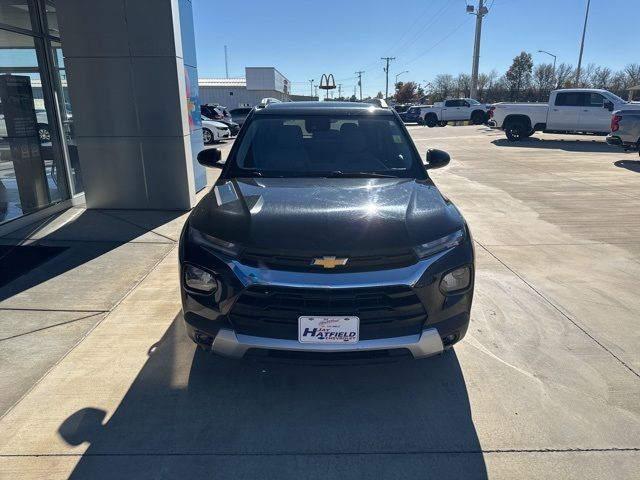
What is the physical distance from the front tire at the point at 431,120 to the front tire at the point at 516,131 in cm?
1340

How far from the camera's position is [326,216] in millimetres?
2781

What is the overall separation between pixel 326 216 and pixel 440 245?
0.69 metres

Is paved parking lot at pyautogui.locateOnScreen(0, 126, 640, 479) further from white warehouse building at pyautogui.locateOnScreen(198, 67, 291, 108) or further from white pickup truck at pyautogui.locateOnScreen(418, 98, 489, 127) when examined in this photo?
white warehouse building at pyautogui.locateOnScreen(198, 67, 291, 108)

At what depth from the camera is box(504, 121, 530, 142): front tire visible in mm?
20250

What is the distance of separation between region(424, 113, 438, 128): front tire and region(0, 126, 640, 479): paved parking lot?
30.7m

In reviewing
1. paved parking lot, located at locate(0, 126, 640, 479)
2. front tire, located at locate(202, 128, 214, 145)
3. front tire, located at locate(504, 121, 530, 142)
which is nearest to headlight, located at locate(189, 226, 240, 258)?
paved parking lot, located at locate(0, 126, 640, 479)

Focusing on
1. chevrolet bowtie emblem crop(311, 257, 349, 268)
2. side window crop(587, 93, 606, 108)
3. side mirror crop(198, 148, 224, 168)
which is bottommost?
chevrolet bowtie emblem crop(311, 257, 349, 268)

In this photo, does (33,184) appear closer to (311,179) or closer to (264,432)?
(311,179)

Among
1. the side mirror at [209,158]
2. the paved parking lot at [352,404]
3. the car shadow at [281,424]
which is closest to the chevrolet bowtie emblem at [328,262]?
the car shadow at [281,424]

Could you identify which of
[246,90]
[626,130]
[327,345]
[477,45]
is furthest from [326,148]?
[246,90]

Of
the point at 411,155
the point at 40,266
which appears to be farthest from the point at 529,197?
the point at 40,266

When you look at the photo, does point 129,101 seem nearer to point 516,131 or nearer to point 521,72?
point 516,131

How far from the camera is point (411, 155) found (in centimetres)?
395

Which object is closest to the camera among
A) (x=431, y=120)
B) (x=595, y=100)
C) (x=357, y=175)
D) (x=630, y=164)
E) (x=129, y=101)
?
(x=357, y=175)
